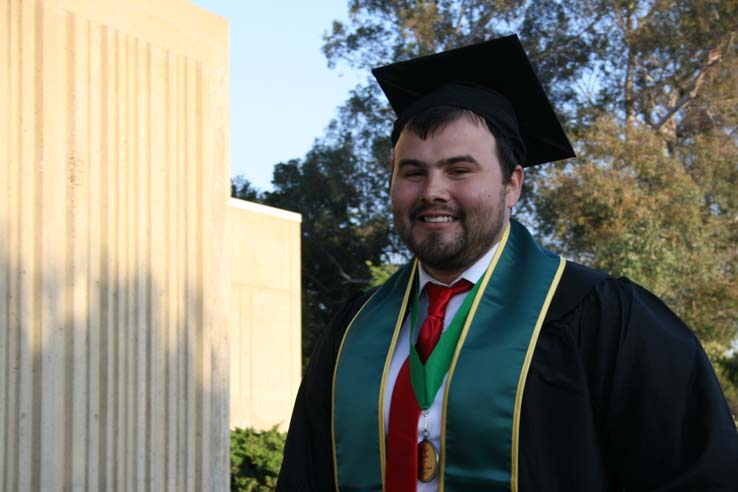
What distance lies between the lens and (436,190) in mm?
2486

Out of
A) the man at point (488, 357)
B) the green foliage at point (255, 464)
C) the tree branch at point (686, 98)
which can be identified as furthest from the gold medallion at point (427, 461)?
the tree branch at point (686, 98)

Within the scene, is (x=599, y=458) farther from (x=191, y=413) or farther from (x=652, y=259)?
(x=652, y=259)

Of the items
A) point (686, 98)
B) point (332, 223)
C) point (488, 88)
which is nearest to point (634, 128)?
point (686, 98)

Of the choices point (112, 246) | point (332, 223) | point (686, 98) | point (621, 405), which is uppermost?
point (686, 98)

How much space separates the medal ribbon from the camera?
8.16 ft

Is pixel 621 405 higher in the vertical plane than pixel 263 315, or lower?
lower

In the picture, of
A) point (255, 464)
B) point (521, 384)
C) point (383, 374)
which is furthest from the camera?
point (255, 464)

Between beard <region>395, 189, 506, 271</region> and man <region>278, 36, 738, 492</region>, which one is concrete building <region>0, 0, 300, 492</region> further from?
beard <region>395, 189, 506, 271</region>

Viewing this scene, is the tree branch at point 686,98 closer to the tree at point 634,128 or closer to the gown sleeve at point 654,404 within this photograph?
the tree at point 634,128

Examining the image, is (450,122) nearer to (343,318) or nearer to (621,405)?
(343,318)

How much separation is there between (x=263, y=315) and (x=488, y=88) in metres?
12.0

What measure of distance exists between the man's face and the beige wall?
37.0 ft

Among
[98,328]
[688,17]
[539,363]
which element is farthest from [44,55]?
[688,17]

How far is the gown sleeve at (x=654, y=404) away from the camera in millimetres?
2229
